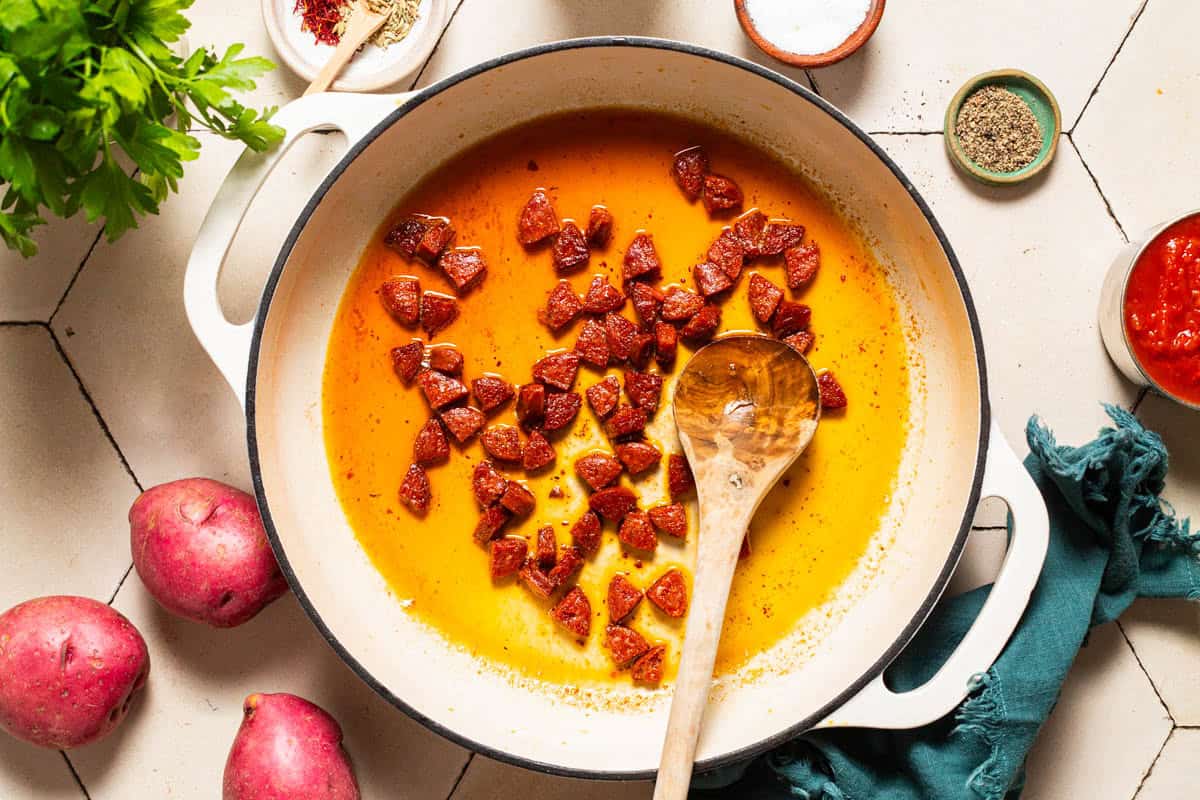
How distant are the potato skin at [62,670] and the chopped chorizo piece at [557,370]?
83 centimetres

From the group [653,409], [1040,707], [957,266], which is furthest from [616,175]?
[1040,707]

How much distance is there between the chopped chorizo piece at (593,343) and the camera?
1692mm

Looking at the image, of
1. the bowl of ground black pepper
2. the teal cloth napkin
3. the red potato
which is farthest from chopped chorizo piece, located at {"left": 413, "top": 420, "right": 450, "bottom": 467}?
the bowl of ground black pepper

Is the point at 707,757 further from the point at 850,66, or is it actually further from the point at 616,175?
the point at 850,66

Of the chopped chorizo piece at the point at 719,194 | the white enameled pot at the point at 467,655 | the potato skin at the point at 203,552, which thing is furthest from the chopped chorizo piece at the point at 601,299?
the potato skin at the point at 203,552

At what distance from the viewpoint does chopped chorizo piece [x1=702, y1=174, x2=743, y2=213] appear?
169 cm

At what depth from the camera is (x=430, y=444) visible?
168cm

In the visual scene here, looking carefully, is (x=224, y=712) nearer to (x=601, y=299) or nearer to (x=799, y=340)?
(x=601, y=299)

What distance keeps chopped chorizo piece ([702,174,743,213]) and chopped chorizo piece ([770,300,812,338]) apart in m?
0.19

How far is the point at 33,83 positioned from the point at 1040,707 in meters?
1.74

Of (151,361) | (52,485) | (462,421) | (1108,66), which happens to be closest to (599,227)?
(462,421)

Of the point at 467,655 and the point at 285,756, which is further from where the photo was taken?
the point at 467,655

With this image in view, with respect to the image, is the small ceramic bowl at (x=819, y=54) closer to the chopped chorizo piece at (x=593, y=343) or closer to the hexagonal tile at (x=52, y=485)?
the chopped chorizo piece at (x=593, y=343)

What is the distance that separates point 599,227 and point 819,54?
18.7 inches
